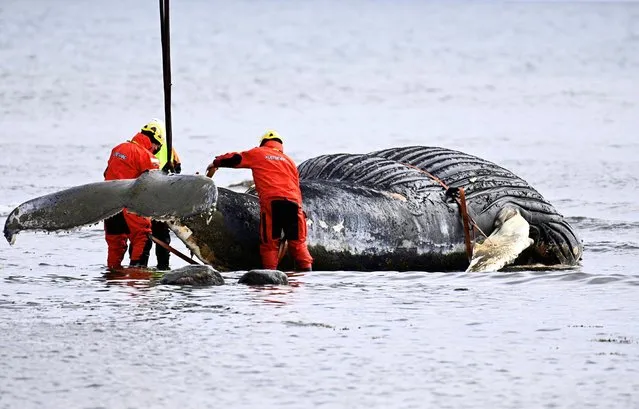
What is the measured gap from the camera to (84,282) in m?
13.6

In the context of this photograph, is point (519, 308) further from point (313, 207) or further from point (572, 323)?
point (313, 207)

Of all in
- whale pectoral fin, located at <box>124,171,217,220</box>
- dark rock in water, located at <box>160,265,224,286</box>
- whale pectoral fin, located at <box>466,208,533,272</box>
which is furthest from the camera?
whale pectoral fin, located at <box>466,208,533,272</box>

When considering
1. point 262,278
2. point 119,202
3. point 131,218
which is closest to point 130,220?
point 131,218

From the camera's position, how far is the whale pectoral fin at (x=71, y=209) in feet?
43.9

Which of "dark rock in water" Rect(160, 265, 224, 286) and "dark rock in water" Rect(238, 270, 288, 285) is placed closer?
"dark rock in water" Rect(160, 265, 224, 286)

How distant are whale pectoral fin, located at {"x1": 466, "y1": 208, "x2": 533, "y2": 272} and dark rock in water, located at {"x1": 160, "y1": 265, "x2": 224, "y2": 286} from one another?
2777mm

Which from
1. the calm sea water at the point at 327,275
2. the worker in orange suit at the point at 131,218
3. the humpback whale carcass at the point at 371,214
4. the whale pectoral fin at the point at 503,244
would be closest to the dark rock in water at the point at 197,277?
the calm sea water at the point at 327,275

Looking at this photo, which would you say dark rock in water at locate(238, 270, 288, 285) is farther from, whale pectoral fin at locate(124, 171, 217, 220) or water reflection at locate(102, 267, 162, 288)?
water reflection at locate(102, 267, 162, 288)

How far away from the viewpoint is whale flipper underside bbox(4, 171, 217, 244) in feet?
43.7

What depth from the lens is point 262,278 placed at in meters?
13.3

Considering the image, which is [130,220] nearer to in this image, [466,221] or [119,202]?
[119,202]

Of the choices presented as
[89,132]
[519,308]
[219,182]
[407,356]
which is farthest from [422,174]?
[89,132]

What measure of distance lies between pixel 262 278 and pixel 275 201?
105cm

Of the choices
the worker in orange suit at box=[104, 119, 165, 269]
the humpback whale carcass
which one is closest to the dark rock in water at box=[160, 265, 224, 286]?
the humpback whale carcass
